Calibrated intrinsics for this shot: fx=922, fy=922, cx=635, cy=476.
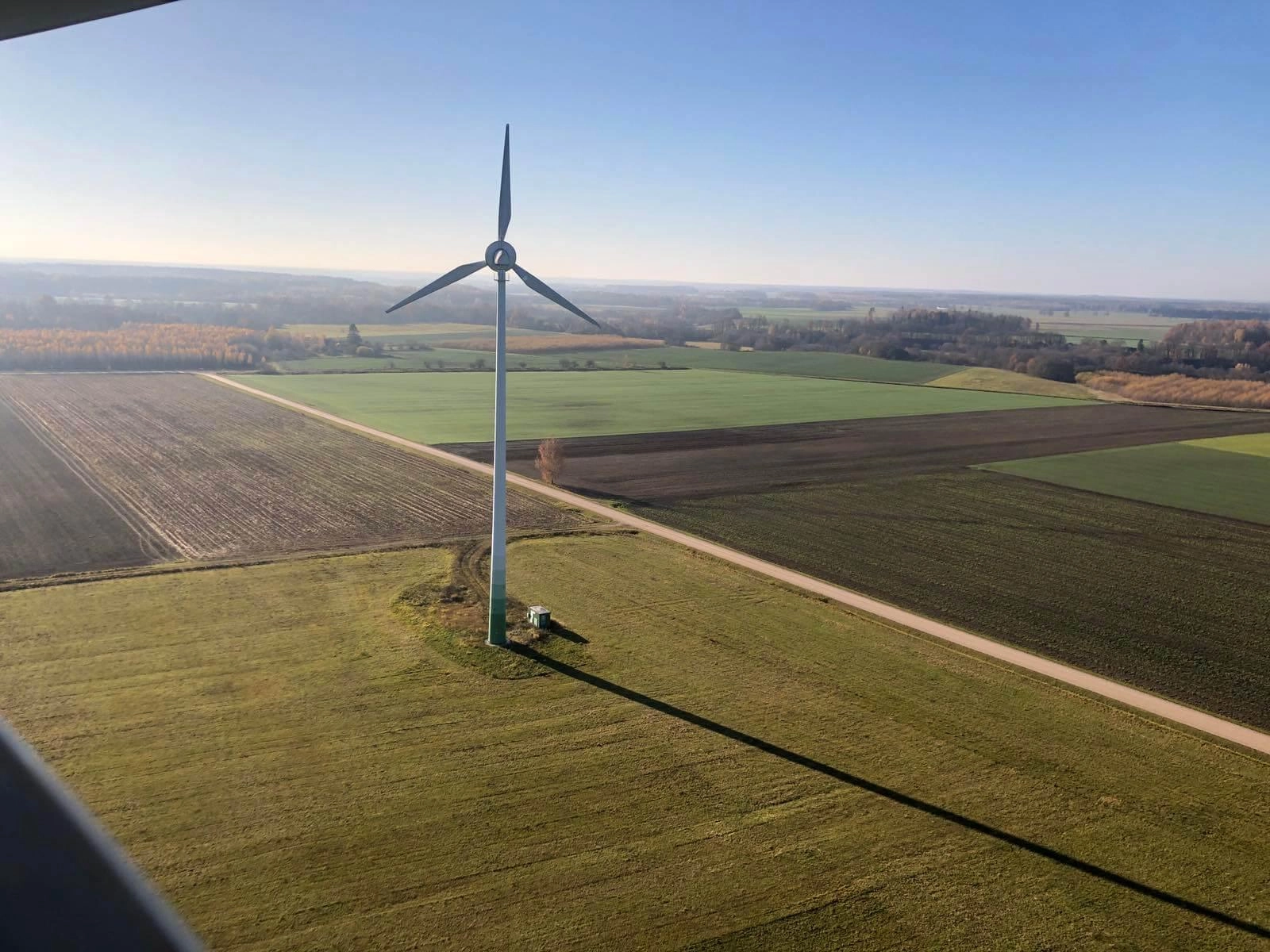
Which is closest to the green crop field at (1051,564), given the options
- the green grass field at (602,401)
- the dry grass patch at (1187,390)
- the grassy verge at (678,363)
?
the green grass field at (602,401)

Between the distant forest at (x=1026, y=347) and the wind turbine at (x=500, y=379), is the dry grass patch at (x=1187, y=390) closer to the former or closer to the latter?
the distant forest at (x=1026, y=347)

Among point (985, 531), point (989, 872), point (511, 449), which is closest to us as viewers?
point (989, 872)

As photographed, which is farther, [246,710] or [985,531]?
[985,531]

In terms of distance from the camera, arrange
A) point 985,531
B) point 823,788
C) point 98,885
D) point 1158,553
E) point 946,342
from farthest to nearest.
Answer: point 946,342 < point 985,531 < point 1158,553 < point 823,788 < point 98,885

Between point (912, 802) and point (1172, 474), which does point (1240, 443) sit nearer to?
point (1172, 474)

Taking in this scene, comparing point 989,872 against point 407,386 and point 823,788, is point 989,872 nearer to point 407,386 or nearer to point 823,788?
point 823,788

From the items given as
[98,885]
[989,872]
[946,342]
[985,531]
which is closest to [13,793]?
[98,885]
